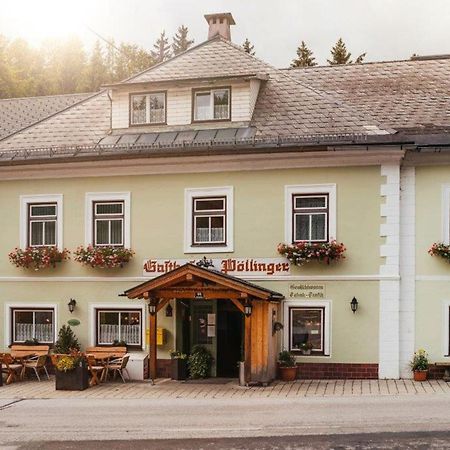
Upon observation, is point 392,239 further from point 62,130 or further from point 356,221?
point 62,130

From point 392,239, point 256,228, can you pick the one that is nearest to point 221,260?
point 256,228

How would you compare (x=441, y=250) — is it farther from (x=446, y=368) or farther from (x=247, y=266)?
(x=247, y=266)

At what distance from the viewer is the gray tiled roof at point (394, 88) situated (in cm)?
2308

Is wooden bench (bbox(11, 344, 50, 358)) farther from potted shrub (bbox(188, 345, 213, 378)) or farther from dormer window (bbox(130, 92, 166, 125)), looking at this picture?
dormer window (bbox(130, 92, 166, 125))

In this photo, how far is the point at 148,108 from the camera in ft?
78.2

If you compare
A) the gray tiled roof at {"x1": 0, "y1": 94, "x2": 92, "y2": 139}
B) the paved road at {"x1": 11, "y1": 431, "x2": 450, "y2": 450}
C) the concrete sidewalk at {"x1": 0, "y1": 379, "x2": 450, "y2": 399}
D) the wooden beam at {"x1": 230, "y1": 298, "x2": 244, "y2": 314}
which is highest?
the gray tiled roof at {"x1": 0, "y1": 94, "x2": 92, "y2": 139}

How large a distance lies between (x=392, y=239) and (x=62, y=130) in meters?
9.85

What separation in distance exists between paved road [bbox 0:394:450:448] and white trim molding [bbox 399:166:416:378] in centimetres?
304

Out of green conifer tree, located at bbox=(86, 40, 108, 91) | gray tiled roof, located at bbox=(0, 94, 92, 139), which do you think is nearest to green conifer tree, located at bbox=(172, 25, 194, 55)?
green conifer tree, located at bbox=(86, 40, 108, 91)

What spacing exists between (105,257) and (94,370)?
119 inches

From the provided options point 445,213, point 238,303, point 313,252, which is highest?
point 445,213

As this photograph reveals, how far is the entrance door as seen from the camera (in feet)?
74.1

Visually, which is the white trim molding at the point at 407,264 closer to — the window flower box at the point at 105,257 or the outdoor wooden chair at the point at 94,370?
the window flower box at the point at 105,257

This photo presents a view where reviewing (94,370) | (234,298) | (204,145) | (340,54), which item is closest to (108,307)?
(94,370)
